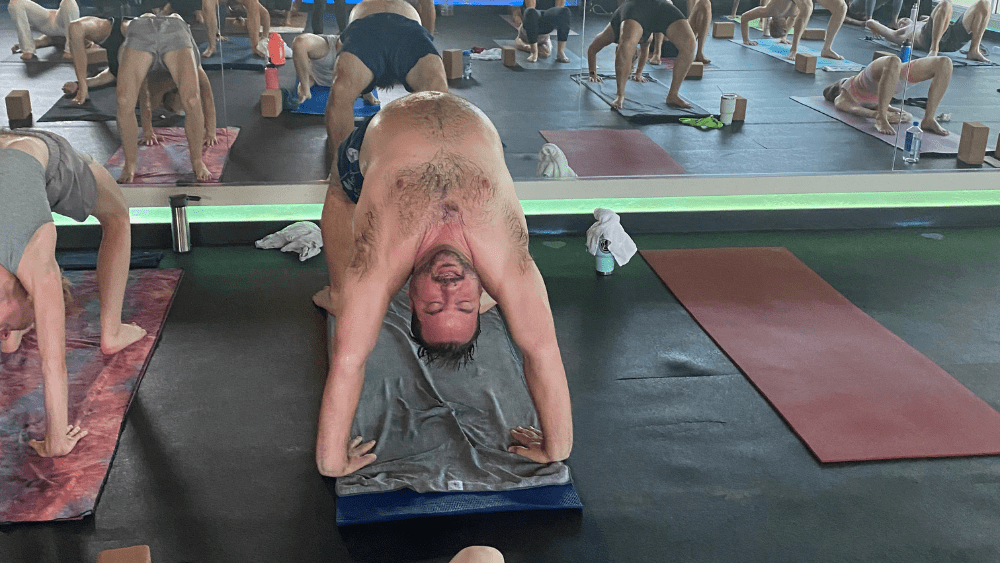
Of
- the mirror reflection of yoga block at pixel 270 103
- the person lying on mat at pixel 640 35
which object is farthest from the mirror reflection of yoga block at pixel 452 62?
the mirror reflection of yoga block at pixel 270 103

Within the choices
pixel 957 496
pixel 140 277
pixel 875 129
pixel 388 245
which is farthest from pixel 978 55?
pixel 140 277

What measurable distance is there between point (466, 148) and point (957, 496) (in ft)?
6.65

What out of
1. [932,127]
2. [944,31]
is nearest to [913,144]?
[932,127]

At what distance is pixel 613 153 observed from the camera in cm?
554

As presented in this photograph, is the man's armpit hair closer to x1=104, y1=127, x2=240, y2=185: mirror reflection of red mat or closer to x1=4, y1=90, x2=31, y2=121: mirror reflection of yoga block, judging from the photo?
x1=104, y1=127, x2=240, y2=185: mirror reflection of red mat

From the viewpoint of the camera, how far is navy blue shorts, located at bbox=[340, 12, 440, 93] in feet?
14.8

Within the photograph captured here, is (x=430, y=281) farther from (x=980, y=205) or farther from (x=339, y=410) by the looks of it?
(x=980, y=205)

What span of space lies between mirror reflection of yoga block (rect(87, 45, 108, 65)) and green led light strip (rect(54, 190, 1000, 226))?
0.83m

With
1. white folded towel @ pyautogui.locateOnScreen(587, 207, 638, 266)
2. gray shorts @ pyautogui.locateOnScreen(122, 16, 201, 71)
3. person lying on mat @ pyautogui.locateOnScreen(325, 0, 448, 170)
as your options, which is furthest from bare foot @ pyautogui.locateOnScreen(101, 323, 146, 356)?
white folded towel @ pyautogui.locateOnScreen(587, 207, 638, 266)

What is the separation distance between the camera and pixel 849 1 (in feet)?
18.2

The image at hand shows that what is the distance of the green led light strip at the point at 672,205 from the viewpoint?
5148 mm

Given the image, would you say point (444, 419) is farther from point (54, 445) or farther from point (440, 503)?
point (54, 445)

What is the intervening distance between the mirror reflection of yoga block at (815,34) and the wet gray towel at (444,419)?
120 inches

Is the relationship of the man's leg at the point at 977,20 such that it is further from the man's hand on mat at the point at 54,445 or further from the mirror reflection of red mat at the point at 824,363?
the man's hand on mat at the point at 54,445
